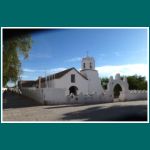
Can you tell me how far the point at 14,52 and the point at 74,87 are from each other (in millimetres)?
1875

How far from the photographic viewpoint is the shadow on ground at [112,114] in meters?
6.81

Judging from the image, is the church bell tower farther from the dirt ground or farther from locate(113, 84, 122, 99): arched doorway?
locate(113, 84, 122, 99): arched doorway

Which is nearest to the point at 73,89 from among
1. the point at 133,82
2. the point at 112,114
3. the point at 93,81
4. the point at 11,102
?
the point at 93,81

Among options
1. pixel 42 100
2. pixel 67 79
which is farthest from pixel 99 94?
pixel 42 100

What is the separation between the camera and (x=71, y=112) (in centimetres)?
743

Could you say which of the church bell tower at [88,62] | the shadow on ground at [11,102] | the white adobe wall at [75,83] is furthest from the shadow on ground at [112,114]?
the shadow on ground at [11,102]

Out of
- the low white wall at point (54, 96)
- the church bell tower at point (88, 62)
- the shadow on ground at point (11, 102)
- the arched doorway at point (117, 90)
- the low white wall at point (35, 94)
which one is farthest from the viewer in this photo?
the arched doorway at point (117, 90)

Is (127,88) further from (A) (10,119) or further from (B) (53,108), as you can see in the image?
(A) (10,119)

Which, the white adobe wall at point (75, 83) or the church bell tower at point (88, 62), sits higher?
the church bell tower at point (88, 62)

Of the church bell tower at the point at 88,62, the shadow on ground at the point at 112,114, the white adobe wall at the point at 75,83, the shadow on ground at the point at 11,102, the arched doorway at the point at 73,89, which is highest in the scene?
the church bell tower at the point at 88,62

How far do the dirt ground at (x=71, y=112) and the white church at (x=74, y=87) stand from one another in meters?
0.29

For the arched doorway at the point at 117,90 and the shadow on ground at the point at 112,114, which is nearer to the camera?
the shadow on ground at the point at 112,114

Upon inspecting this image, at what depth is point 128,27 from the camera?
6480mm

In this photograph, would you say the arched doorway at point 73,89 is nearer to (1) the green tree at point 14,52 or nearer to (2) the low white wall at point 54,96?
(2) the low white wall at point 54,96
